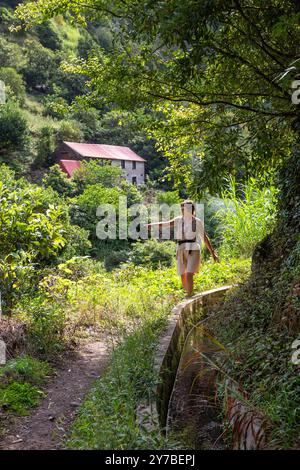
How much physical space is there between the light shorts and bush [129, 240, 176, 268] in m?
6.72

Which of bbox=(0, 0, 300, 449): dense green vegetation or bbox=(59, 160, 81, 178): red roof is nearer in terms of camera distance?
bbox=(0, 0, 300, 449): dense green vegetation

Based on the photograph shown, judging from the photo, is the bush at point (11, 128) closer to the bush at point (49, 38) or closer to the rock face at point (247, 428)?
the bush at point (49, 38)

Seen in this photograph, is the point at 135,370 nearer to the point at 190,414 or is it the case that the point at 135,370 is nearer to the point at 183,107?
the point at 190,414

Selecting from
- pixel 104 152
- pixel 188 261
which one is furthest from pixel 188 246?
pixel 104 152

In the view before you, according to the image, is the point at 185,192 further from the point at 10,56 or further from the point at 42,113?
the point at 10,56

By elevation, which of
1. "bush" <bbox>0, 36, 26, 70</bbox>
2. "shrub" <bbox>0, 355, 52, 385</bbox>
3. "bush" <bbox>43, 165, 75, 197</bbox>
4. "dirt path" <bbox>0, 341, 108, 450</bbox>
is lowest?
"dirt path" <bbox>0, 341, 108, 450</bbox>

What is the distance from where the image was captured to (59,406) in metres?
4.93

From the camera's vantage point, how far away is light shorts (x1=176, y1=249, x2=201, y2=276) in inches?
376

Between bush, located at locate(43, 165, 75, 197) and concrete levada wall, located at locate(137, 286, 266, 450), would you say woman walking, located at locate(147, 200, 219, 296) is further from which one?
bush, located at locate(43, 165, 75, 197)

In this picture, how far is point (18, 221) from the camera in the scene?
7680 millimetres

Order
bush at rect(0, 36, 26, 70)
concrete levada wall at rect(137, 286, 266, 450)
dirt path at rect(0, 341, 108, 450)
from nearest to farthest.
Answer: concrete levada wall at rect(137, 286, 266, 450) → dirt path at rect(0, 341, 108, 450) → bush at rect(0, 36, 26, 70)

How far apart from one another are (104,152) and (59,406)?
30.3 meters

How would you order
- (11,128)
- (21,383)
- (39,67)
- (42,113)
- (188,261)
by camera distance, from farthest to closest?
(39,67), (42,113), (11,128), (188,261), (21,383)

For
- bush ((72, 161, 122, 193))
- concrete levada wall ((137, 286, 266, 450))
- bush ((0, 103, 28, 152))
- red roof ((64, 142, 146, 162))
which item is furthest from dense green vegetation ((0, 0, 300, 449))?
red roof ((64, 142, 146, 162))
